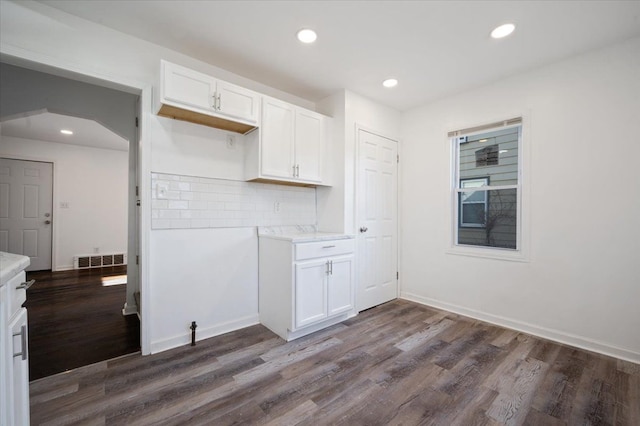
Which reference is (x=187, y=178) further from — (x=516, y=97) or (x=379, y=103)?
(x=516, y=97)

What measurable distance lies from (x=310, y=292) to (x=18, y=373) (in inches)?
74.3

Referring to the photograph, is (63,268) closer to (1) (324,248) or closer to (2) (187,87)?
(2) (187,87)

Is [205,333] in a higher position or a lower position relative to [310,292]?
lower

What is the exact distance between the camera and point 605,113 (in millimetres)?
2307

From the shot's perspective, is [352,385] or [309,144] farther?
[309,144]

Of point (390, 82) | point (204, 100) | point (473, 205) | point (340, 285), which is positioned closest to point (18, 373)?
point (204, 100)

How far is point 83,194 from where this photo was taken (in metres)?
5.78

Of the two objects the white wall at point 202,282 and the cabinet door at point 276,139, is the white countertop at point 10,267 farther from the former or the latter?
the cabinet door at point 276,139

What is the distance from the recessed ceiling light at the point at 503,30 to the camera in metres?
2.08

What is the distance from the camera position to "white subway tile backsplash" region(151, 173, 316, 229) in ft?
7.73

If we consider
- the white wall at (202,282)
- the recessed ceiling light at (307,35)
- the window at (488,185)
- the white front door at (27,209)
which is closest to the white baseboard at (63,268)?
the white front door at (27,209)

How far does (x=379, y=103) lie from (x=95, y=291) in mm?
4886

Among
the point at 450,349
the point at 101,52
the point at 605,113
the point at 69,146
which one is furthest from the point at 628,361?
the point at 69,146

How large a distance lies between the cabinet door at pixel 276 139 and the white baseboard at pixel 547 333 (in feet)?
8.08
